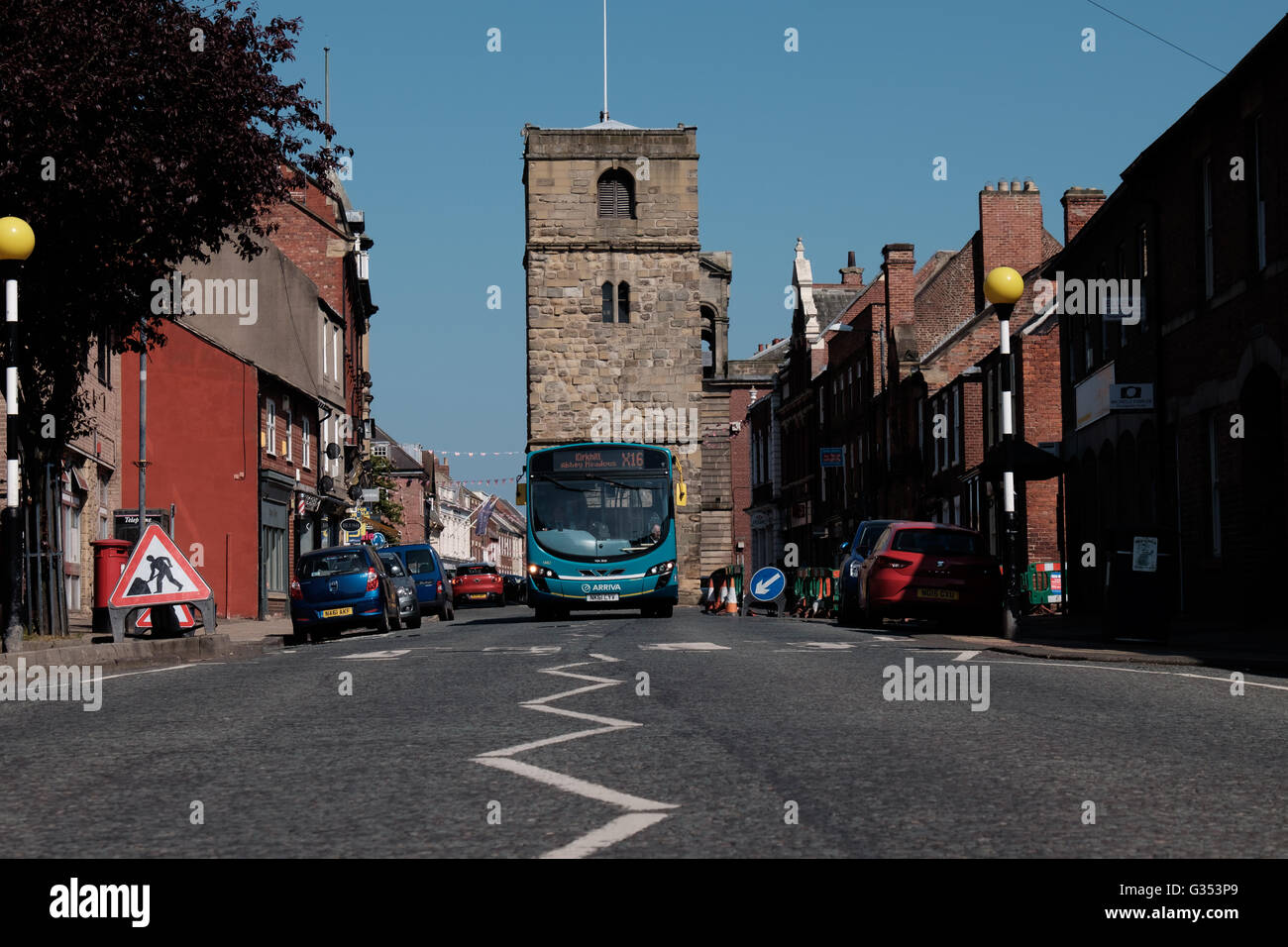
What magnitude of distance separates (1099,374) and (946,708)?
22294mm

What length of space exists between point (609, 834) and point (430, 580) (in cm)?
3435

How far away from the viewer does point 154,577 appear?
19.6 meters

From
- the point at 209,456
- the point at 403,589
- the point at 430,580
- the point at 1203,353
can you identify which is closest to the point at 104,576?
the point at 403,589

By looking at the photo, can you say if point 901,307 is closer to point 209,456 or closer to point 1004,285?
point 209,456

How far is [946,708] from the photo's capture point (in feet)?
35.5

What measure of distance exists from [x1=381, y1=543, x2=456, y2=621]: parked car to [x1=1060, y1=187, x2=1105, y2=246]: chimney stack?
57.8 feet

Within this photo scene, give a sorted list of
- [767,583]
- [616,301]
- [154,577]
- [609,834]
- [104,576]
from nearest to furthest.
A: [609,834]
[154,577]
[104,576]
[767,583]
[616,301]

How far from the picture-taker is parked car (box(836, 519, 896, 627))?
26969 mm

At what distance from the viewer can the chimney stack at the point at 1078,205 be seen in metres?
39.2

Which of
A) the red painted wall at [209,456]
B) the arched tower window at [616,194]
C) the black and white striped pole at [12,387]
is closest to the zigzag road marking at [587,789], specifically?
the black and white striped pole at [12,387]

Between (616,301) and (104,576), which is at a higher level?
(616,301)

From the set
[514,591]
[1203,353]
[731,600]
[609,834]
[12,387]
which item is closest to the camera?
[609,834]
